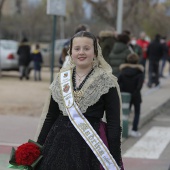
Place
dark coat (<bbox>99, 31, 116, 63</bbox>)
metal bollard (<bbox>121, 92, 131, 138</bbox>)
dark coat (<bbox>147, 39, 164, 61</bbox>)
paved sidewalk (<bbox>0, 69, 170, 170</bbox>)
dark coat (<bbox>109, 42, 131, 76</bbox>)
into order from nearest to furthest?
paved sidewalk (<bbox>0, 69, 170, 170</bbox>) < metal bollard (<bbox>121, 92, 131, 138</bbox>) < dark coat (<bbox>99, 31, 116, 63</bbox>) < dark coat (<bbox>109, 42, 131, 76</bbox>) < dark coat (<bbox>147, 39, 164, 61</bbox>)

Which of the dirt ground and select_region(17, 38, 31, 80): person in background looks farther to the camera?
select_region(17, 38, 31, 80): person in background

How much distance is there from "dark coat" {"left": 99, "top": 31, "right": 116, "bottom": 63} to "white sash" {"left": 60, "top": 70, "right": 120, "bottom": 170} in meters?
6.05

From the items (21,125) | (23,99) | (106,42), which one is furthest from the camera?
(23,99)

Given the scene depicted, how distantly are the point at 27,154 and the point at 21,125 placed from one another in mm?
5762

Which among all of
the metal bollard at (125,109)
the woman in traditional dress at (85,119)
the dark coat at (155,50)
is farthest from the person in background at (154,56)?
the woman in traditional dress at (85,119)

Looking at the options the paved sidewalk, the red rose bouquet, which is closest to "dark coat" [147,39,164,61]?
the paved sidewalk

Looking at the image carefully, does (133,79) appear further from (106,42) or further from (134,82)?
(106,42)

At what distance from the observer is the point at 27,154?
3229mm

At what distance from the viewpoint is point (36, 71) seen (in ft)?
58.6

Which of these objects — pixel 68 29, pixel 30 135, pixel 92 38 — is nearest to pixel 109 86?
pixel 92 38

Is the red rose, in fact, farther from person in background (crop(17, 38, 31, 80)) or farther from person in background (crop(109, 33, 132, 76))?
person in background (crop(17, 38, 31, 80))

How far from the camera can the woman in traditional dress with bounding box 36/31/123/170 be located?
321 centimetres

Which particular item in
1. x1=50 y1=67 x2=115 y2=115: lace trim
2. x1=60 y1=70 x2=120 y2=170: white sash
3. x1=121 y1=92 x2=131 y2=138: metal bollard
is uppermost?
x1=50 y1=67 x2=115 y2=115: lace trim

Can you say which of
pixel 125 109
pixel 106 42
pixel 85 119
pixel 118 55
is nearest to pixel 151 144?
pixel 125 109
